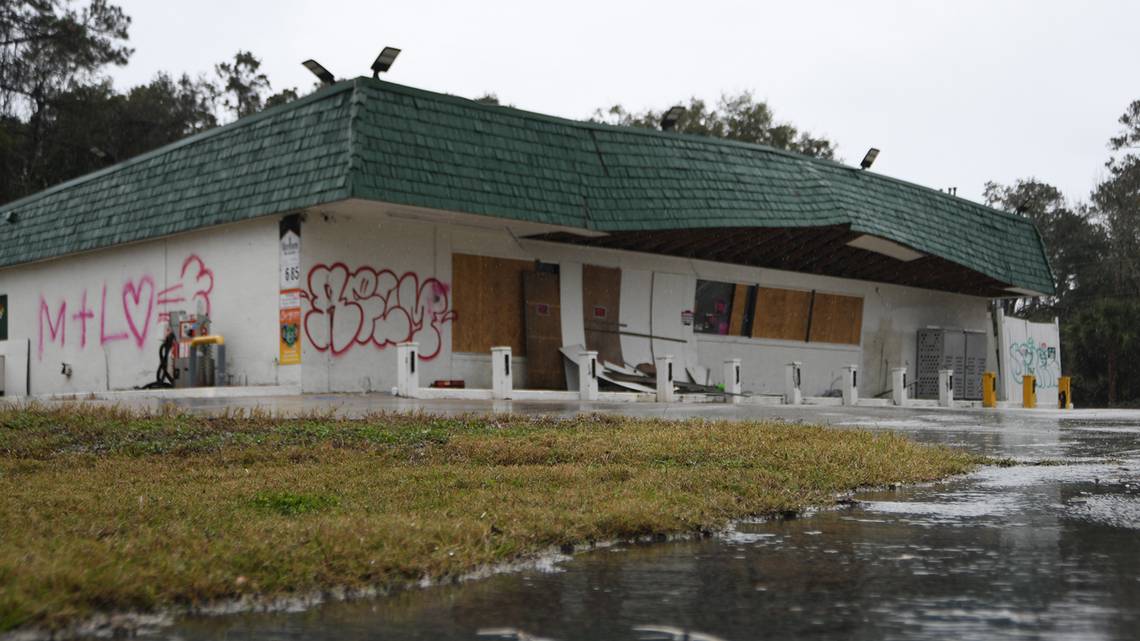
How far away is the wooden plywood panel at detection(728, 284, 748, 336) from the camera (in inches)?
1281

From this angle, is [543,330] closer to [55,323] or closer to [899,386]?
[899,386]

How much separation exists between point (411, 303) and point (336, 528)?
67.7 feet

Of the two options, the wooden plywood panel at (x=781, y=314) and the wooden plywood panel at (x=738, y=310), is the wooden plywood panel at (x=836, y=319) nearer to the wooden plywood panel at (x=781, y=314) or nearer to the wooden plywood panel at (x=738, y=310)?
the wooden plywood panel at (x=781, y=314)

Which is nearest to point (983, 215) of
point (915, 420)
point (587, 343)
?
point (587, 343)

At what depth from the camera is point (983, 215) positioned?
3694 cm

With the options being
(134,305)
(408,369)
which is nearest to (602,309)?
(408,369)

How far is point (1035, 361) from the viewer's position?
42.3 meters

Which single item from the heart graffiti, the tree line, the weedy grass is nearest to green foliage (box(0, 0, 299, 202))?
the tree line

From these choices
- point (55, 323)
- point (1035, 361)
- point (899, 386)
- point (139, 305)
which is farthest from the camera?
point (1035, 361)

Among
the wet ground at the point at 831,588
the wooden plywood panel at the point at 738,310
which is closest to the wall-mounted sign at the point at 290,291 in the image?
the wooden plywood panel at the point at 738,310

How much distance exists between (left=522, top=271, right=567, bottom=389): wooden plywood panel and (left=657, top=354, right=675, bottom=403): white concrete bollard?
386 cm

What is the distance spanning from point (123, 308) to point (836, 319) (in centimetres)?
1917

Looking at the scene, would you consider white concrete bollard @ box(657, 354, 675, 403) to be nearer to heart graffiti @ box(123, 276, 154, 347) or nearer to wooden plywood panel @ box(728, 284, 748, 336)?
wooden plywood panel @ box(728, 284, 748, 336)

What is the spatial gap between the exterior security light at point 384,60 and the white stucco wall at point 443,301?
2.65m
